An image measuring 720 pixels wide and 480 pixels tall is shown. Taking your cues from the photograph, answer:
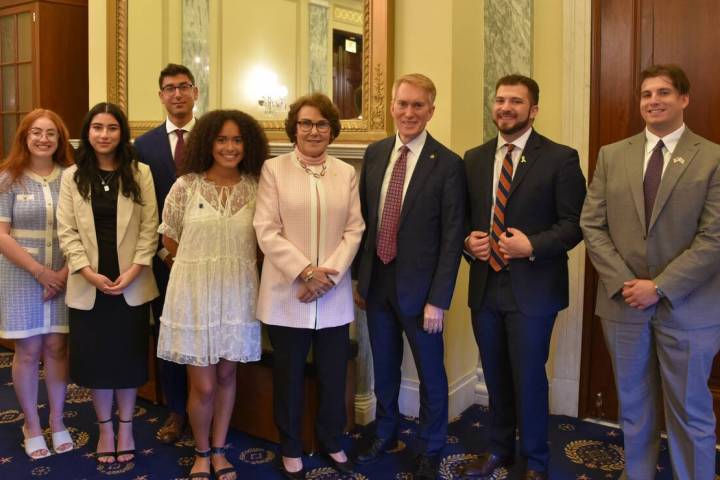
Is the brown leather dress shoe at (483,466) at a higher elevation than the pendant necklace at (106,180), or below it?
below

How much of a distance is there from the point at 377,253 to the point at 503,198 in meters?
0.55

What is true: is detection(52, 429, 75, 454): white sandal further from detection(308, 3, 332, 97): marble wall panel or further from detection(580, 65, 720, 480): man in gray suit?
detection(580, 65, 720, 480): man in gray suit

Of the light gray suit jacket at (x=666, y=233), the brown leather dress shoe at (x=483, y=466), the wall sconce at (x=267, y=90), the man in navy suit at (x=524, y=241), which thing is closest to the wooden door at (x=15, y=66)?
the wall sconce at (x=267, y=90)

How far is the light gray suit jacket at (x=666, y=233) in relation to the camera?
7.17 feet

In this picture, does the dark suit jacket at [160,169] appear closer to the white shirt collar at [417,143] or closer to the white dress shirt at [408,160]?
the white dress shirt at [408,160]

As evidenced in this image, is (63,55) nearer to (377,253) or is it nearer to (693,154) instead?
(377,253)

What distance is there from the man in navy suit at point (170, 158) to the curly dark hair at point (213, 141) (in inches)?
19.8

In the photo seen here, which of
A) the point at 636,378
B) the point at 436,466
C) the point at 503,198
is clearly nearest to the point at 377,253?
the point at 503,198

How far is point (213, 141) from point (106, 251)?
0.68 metres

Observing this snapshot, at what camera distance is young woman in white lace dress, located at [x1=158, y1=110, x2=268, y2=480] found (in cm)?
250

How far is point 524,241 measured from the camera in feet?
7.89

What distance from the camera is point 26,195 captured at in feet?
9.32

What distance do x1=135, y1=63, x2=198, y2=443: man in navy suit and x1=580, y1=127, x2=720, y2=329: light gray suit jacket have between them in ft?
6.10

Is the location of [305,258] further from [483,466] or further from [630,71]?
[630,71]
